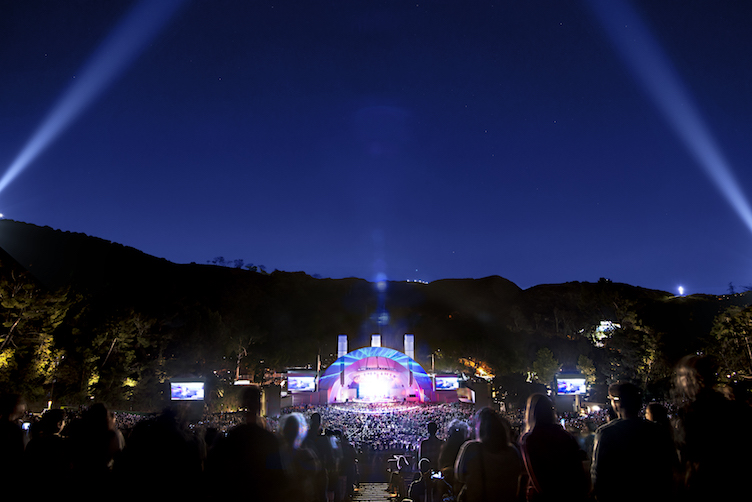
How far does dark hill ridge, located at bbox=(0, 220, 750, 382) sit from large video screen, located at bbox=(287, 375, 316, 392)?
28.5 feet

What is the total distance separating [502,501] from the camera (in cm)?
354

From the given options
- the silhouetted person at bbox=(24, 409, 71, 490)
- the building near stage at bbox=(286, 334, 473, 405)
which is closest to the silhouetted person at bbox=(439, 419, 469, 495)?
the silhouetted person at bbox=(24, 409, 71, 490)

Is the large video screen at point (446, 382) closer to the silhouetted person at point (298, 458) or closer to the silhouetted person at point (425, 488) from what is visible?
the silhouetted person at point (425, 488)

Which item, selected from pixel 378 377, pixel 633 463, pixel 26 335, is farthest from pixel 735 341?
pixel 26 335

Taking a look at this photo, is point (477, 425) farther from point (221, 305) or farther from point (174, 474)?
point (221, 305)

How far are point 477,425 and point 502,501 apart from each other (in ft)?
2.02

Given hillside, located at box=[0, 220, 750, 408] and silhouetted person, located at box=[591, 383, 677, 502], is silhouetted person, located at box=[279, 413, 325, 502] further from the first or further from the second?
hillside, located at box=[0, 220, 750, 408]

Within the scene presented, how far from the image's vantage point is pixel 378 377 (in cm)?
5041

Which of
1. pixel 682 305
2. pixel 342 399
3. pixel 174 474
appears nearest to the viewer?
pixel 174 474

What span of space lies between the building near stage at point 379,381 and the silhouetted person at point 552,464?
43.9 meters

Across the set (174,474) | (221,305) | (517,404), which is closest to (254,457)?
(174,474)

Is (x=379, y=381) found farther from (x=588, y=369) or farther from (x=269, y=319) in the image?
(x=269, y=319)

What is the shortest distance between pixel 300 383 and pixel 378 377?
40.9ft

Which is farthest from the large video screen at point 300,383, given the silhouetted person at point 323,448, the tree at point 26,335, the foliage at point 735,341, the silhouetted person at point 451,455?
the silhouetted person at point 451,455
